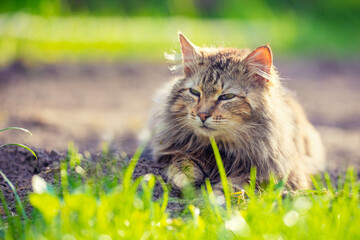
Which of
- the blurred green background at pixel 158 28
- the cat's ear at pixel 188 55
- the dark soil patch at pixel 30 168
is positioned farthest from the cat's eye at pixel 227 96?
the blurred green background at pixel 158 28

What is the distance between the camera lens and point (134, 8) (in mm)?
11680

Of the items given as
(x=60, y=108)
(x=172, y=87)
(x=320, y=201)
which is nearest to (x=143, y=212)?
(x=320, y=201)

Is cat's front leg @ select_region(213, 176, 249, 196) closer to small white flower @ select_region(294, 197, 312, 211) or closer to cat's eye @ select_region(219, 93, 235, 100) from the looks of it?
small white flower @ select_region(294, 197, 312, 211)

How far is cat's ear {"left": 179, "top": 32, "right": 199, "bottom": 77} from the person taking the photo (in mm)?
2936

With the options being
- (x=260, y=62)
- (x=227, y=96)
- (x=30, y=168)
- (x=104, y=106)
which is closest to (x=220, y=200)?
(x=227, y=96)

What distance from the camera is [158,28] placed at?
29.0ft

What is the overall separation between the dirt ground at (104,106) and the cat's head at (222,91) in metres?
0.32

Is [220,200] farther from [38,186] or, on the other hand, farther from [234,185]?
[38,186]

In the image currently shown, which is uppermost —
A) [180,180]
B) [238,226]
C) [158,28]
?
[158,28]

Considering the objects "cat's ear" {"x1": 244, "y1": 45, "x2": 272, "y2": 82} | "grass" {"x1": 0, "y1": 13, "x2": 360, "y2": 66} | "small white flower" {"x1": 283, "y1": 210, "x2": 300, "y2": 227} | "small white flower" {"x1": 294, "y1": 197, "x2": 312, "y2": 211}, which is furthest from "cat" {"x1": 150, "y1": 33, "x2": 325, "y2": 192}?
"grass" {"x1": 0, "y1": 13, "x2": 360, "y2": 66}

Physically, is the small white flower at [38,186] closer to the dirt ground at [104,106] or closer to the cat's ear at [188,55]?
the dirt ground at [104,106]

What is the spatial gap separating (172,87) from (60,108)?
2.82 metres

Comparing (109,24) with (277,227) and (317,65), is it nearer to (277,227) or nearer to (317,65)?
(317,65)

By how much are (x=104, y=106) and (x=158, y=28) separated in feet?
11.4
